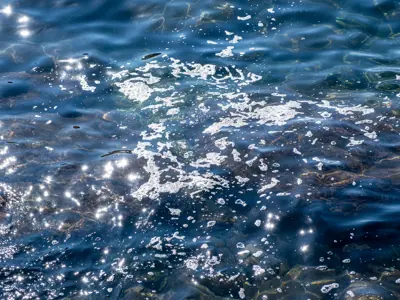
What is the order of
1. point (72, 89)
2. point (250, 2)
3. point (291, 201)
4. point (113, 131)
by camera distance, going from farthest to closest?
point (250, 2) < point (72, 89) < point (113, 131) < point (291, 201)

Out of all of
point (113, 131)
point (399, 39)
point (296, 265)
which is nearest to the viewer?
point (296, 265)

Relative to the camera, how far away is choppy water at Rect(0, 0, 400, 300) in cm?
558

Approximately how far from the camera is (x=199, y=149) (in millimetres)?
7160

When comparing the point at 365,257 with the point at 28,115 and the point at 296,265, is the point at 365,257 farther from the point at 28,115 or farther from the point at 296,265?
the point at 28,115

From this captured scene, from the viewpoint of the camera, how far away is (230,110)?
7836mm

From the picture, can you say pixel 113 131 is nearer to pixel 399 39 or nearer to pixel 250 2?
pixel 250 2

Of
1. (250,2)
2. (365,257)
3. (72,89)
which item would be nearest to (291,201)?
(365,257)

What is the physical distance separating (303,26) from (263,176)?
13.0 ft

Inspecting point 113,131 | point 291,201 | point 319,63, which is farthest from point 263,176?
point 319,63

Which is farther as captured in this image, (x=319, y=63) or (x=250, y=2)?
(x=250, y=2)

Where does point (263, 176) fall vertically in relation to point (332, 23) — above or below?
below

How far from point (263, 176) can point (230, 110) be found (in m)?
1.54

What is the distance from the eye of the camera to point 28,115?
7.86 meters

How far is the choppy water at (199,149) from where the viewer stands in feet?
18.3
